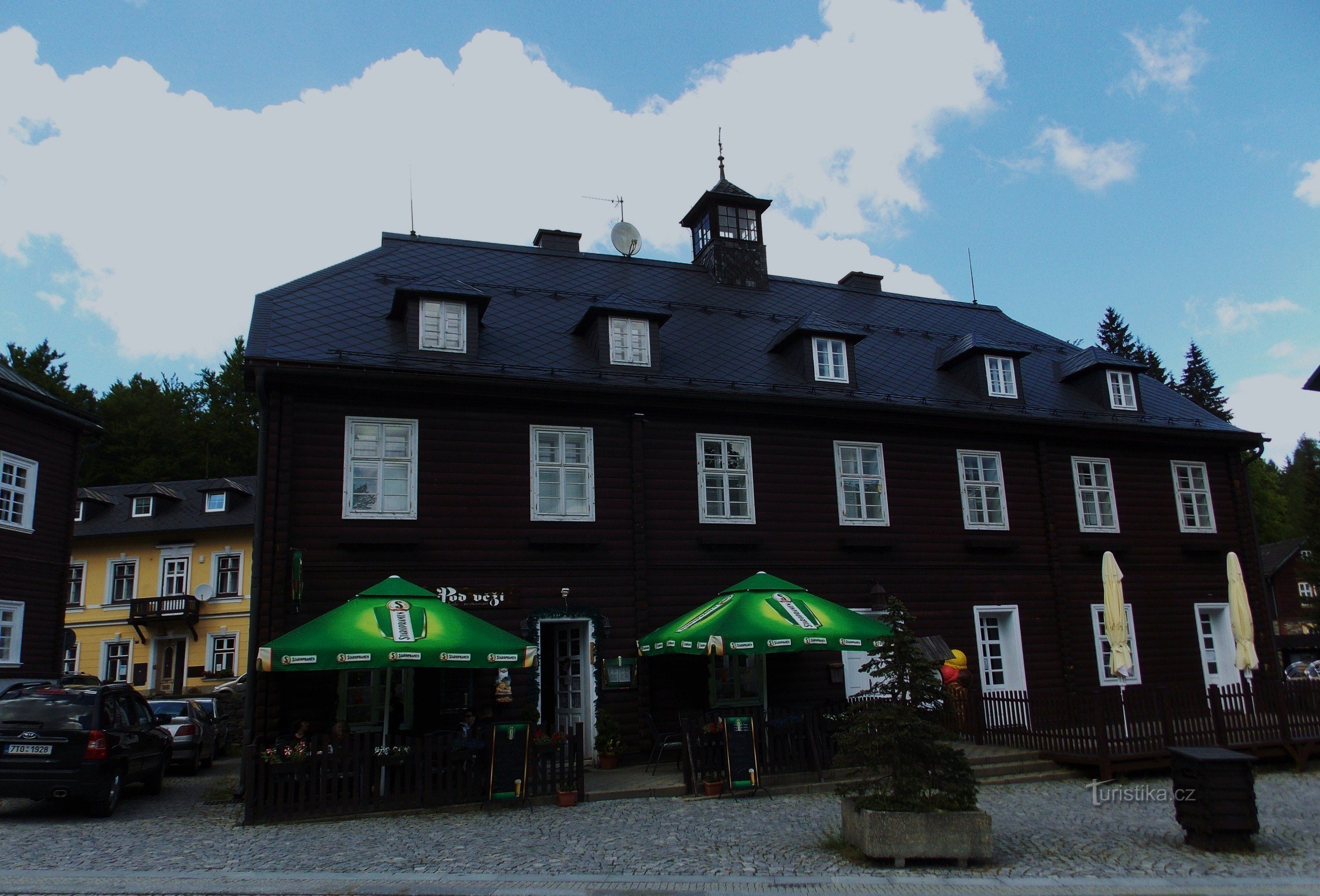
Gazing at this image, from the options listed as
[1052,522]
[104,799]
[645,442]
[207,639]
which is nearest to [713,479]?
[645,442]

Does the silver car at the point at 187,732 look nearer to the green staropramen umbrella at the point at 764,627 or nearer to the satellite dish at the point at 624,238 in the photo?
the green staropramen umbrella at the point at 764,627

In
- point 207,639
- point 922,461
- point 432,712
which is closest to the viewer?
point 432,712

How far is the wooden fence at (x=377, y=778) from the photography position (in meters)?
11.4

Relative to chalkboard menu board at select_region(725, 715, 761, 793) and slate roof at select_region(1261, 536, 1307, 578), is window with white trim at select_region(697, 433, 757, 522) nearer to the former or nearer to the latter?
chalkboard menu board at select_region(725, 715, 761, 793)

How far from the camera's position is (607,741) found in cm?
1484

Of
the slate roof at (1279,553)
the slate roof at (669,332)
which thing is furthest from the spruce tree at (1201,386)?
the slate roof at (669,332)

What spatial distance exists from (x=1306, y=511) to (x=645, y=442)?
166 feet

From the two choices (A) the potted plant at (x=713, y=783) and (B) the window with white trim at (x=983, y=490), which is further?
(B) the window with white trim at (x=983, y=490)

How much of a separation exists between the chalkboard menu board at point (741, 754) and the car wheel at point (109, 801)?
7797 mm

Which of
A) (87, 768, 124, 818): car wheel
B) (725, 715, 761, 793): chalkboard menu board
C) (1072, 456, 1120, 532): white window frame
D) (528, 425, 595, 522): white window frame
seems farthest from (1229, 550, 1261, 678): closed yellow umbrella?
(87, 768, 124, 818): car wheel

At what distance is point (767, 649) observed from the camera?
42.4 feet

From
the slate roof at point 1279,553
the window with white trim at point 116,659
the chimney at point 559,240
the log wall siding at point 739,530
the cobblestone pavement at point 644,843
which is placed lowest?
the cobblestone pavement at point 644,843

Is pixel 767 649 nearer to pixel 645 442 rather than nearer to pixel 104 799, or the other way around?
pixel 645 442

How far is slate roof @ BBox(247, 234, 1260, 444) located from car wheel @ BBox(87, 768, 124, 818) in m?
6.19
